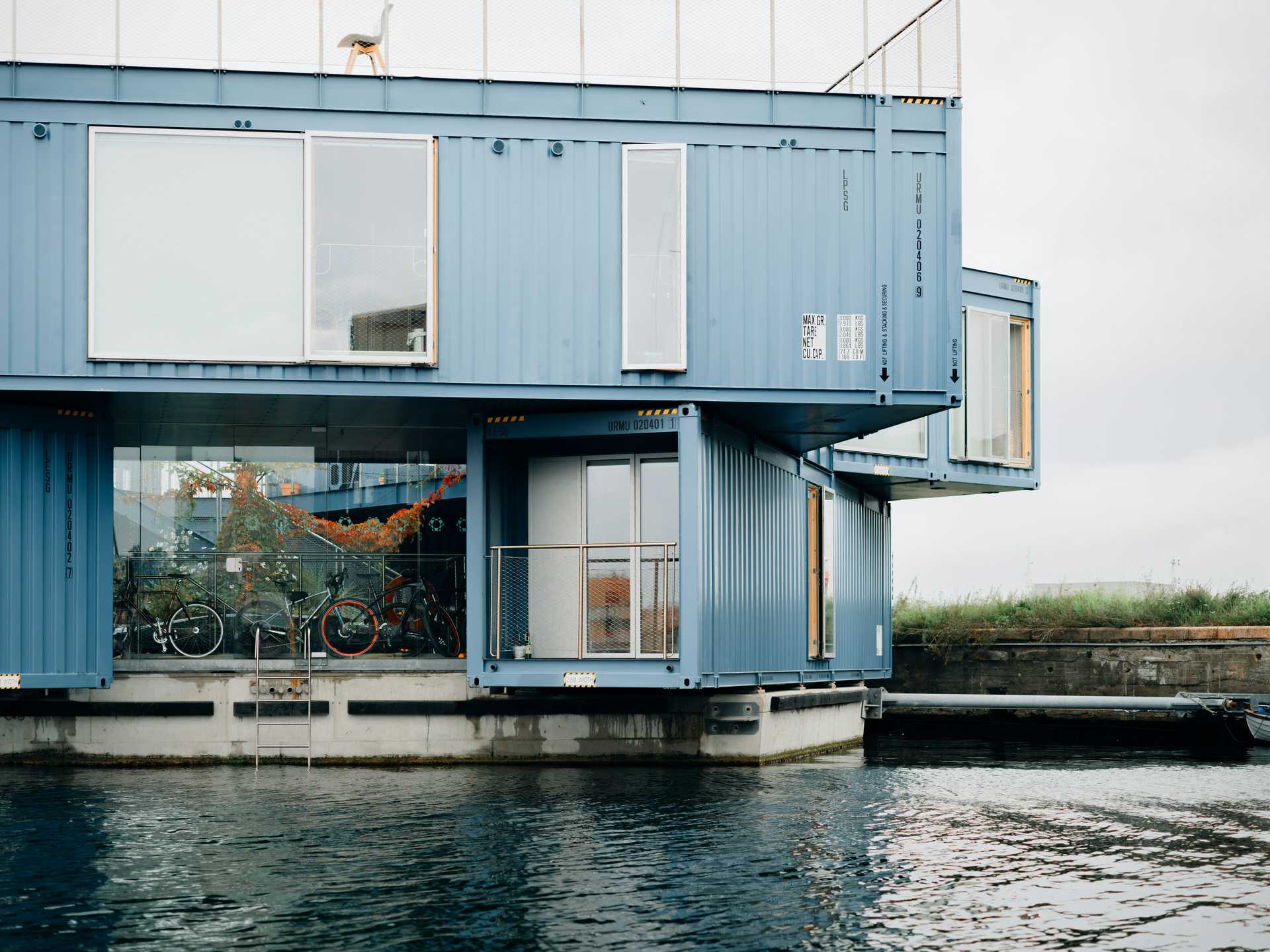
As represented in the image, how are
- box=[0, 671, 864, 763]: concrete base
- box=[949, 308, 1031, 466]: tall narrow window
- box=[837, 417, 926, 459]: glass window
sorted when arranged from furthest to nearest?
box=[949, 308, 1031, 466]: tall narrow window → box=[837, 417, 926, 459]: glass window → box=[0, 671, 864, 763]: concrete base

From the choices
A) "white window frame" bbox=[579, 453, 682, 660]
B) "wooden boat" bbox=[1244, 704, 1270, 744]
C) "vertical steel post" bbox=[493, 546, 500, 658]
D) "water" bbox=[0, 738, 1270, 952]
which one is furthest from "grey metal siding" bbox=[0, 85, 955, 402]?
"wooden boat" bbox=[1244, 704, 1270, 744]

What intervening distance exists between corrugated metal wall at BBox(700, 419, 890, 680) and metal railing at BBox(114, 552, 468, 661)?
364cm

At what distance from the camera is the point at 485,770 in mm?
19031

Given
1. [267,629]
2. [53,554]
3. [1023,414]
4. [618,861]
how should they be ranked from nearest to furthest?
[618,861] → [53,554] → [267,629] → [1023,414]

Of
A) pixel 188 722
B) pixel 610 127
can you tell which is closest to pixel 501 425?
pixel 610 127

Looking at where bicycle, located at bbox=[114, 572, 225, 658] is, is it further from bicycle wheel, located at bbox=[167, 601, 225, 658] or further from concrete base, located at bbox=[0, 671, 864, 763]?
concrete base, located at bbox=[0, 671, 864, 763]

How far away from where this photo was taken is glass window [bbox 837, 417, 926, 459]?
1048 inches

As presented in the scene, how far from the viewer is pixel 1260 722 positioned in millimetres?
26250

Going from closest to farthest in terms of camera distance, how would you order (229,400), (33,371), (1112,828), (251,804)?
(1112,828) → (251,804) → (33,371) → (229,400)

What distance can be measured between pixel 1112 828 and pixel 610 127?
10519mm

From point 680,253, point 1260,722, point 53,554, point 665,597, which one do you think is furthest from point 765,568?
point 1260,722

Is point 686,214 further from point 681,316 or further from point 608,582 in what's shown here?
point 608,582

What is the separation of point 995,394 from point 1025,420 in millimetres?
1014

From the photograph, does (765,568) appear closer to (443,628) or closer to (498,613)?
(498,613)
